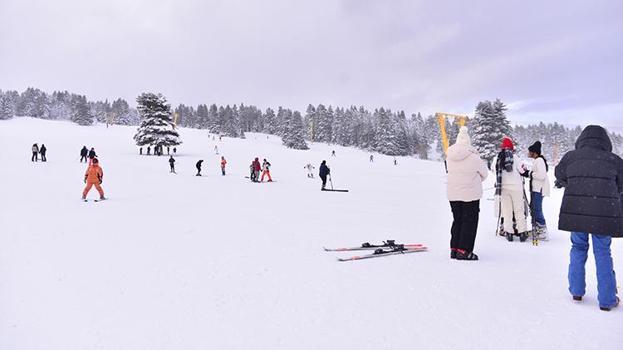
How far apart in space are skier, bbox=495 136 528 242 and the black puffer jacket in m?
3.08

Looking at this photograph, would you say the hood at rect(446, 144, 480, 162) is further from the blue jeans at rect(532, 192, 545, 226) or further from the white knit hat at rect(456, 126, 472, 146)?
the blue jeans at rect(532, 192, 545, 226)

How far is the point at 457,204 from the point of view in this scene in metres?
5.82

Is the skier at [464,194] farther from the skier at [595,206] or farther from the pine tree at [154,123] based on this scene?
the pine tree at [154,123]

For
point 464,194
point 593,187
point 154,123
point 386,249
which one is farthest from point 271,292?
point 154,123

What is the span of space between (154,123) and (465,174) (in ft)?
156

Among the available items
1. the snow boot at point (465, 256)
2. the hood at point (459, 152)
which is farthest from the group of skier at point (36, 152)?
the snow boot at point (465, 256)

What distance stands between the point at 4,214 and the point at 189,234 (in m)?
5.66

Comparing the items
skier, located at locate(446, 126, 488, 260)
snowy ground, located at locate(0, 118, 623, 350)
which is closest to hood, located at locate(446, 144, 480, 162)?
skier, located at locate(446, 126, 488, 260)

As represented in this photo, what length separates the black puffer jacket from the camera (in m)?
3.78

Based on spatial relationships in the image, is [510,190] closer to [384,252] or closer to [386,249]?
[386,249]

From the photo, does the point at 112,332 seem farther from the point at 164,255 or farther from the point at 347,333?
Answer: the point at 164,255

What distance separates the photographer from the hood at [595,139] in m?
3.96

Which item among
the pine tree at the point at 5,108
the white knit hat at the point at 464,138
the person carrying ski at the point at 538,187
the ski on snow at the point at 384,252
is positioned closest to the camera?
the ski on snow at the point at 384,252

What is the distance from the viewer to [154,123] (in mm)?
47031
